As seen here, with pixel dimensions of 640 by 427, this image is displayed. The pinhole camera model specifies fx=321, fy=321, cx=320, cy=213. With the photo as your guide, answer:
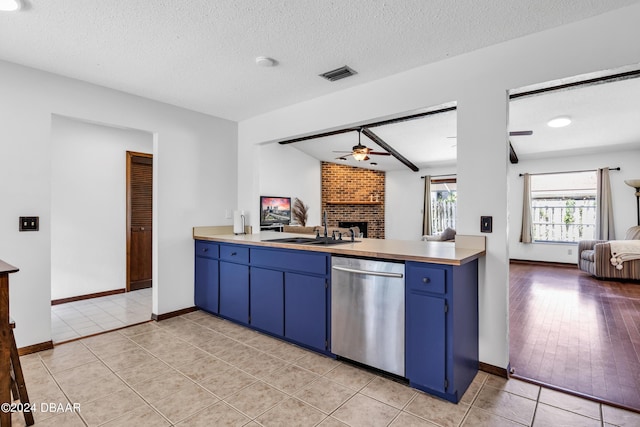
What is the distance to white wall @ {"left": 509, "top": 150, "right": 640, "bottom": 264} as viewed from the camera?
6422 mm

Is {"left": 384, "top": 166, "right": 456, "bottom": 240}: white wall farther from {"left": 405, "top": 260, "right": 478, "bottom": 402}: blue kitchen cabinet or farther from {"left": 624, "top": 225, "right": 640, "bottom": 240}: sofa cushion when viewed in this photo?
{"left": 405, "top": 260, "right": 478, "bottom": 402}: blue kitchen cabinet

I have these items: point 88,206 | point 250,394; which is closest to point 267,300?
point 250,394

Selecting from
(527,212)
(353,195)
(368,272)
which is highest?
(353,195)

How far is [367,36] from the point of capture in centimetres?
219

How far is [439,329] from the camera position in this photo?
1994mm

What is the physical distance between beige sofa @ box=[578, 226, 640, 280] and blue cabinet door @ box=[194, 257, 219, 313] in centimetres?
620

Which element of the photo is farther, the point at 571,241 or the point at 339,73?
the point at 571,241

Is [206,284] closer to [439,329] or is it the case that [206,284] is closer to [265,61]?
[265,61]

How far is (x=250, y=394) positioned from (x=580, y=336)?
308 centimetres

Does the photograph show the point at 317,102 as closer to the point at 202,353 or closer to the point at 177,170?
the point at 177,170

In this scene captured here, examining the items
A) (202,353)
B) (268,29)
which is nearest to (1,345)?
(202,353)

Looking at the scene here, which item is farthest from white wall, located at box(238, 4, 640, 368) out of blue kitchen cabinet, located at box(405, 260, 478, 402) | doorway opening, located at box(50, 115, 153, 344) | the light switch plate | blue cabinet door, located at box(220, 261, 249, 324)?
doorway opening, located at box(50, 115, 153, 344)

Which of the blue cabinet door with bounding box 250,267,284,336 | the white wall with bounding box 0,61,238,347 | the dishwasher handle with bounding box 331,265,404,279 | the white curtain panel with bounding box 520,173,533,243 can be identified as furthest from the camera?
the white curtain panel with bounding box 520,173,533,243

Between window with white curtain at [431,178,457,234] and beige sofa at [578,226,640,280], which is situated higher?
window with white curtain at [431,178,457,234]
